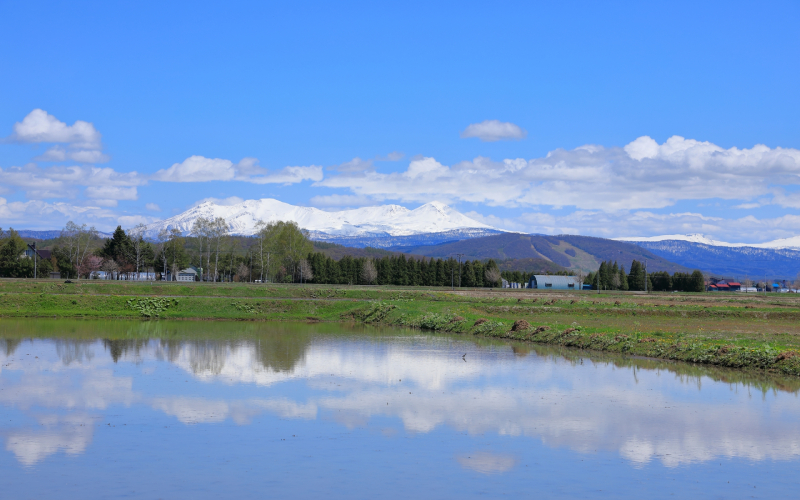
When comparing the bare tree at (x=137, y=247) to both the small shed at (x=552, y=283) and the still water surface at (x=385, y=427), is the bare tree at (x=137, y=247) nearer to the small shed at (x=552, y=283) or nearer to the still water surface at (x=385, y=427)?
the still water surface at (x=385, y=427)

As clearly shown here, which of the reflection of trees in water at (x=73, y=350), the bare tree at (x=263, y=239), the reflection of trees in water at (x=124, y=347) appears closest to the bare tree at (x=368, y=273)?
the bare tree at (x=263, y=239)

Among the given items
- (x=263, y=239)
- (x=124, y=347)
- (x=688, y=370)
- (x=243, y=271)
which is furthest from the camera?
(x=243, y=271)

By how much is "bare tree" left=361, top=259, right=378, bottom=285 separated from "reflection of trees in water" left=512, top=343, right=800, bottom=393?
9851 cm

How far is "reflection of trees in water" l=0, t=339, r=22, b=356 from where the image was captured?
30192 mm

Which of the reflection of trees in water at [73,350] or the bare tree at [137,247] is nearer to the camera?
the reflection of trees in water at [73,350]

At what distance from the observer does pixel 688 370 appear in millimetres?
27203

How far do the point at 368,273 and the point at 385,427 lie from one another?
116 meters

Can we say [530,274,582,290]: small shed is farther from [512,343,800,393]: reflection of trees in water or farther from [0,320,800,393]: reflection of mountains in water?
[512,343,800,393]: reflection of trees in water

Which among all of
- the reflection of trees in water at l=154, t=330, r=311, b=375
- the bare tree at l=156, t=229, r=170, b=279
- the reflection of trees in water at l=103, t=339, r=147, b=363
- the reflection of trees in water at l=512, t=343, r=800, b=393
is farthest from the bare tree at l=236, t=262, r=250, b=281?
the reflection of trees in water at l=512, t=343, r=800, b=393

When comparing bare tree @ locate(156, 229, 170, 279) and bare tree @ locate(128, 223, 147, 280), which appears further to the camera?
bare tree @ locate(156, 229, 170, 279)

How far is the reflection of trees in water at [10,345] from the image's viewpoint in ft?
99.1

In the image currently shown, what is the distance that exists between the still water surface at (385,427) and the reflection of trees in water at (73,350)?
0.23 meters

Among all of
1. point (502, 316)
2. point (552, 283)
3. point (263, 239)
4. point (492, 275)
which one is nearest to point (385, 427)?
point (502, 316)

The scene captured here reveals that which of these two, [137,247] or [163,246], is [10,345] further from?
[163,246]
